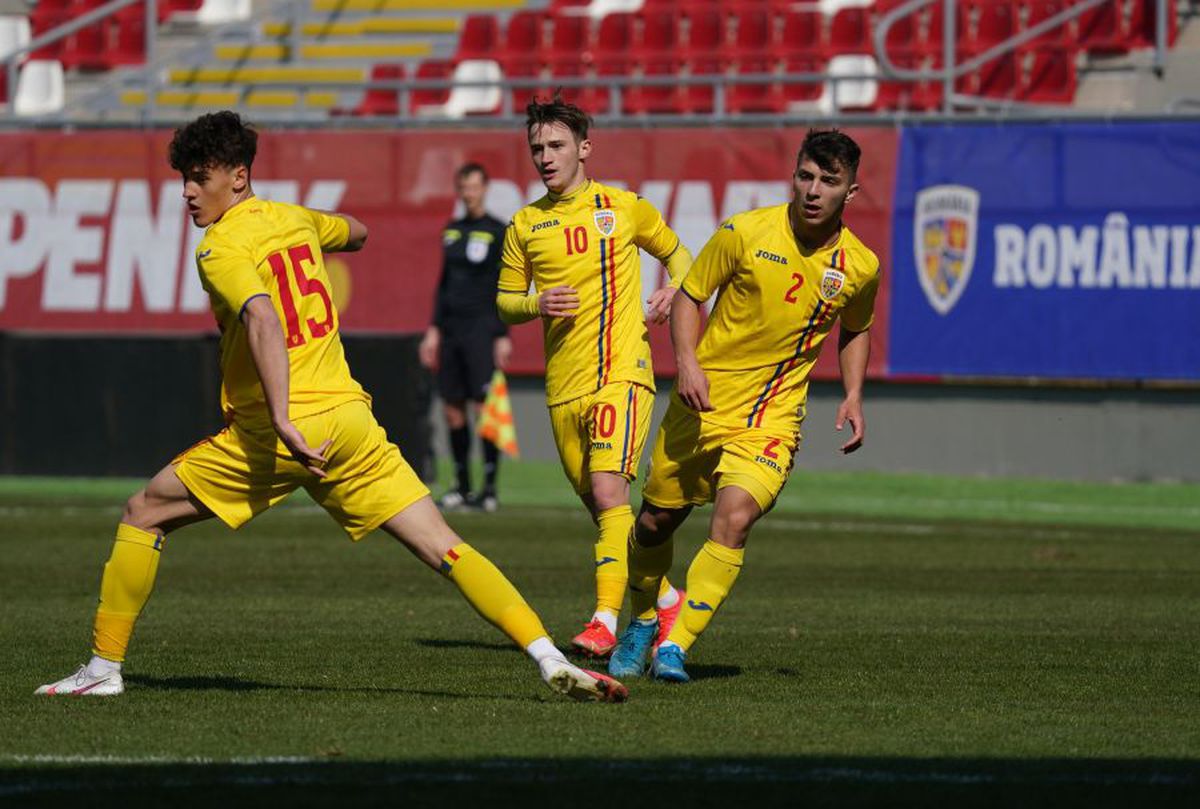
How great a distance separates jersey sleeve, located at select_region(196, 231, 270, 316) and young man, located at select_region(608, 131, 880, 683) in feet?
5.60

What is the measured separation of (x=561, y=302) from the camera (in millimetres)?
9453

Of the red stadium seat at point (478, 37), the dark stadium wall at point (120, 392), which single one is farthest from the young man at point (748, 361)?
the red stadium seat at point (478, 37)

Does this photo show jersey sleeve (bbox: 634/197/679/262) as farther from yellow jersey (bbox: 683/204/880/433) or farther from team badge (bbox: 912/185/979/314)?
team badge (bbox: 912/185/979/314)

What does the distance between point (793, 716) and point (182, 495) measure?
2.32 meters

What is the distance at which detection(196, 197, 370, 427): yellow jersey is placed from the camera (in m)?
7.85

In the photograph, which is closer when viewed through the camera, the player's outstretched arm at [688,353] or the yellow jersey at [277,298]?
the yellow jersey at [277,298]

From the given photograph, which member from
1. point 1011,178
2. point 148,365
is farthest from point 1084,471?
point 148,365

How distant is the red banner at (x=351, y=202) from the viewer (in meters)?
20.8

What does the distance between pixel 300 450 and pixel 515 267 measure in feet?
8.19

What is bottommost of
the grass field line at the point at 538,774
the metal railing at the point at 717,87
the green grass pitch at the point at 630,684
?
the green grass pitch at the point at 630,684

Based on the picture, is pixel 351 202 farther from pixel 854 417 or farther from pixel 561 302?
pixel 854 417

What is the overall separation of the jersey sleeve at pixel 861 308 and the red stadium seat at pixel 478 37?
16.7 metres

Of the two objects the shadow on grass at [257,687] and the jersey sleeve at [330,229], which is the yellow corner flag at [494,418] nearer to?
the shadow on grass at [257,687]

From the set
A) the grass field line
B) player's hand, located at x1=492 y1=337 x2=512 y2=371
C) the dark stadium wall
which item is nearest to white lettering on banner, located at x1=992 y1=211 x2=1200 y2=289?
player's hand, located at x1=492 y1=337 x2=512 y2=371
